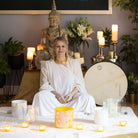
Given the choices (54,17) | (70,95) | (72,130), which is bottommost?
(72,130)

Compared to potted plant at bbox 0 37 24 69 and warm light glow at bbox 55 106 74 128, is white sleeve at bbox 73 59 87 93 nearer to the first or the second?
warm light glow at bbox 55 106 74 128

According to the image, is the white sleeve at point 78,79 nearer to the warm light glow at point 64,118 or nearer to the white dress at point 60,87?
the white dress at point 60,87

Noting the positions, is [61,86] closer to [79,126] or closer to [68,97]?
[68,97]

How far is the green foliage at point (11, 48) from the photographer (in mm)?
4648

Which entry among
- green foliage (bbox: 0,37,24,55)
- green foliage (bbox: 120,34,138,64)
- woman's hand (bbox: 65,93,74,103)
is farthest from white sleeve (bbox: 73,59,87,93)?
green foliage (bbox: 0,37,24,55)

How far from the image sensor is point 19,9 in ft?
16.3

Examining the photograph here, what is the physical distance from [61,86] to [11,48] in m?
1.28

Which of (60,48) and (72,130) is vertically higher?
(60,48)

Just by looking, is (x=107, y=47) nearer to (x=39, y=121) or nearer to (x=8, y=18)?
(x=8, y=18)

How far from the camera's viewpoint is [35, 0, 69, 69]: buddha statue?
178 inches

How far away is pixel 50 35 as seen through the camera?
15.2 ft

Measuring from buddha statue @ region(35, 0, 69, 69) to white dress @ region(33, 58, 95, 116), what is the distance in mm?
700

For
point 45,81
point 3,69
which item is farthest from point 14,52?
point 45,81

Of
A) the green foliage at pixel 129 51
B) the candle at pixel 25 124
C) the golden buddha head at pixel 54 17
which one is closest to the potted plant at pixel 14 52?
the golden buddha head at pixel 54 17
